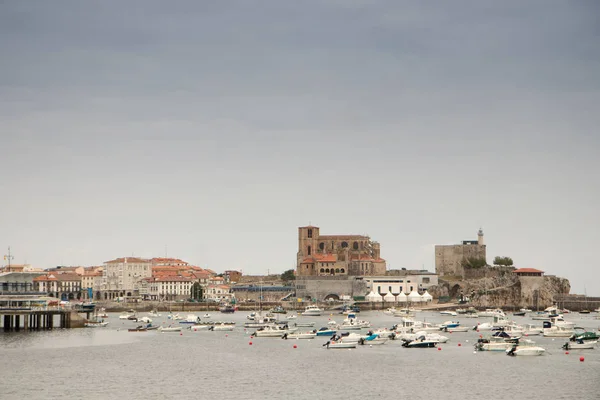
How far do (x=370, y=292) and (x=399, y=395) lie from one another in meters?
122

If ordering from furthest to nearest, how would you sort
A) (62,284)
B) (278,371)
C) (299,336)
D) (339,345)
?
1. (62,284)
2. (299,336)
3. (339,345)
4. (278,371)

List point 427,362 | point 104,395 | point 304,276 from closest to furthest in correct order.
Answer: point 104,395, point 427,362, point 304,276

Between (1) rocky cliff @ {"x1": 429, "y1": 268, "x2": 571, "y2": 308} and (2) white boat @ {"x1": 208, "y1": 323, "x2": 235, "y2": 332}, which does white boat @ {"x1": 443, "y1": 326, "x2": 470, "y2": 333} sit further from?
(1) rocky cliff @ {"x1": 429, "y1": 268, "x2": 571, "y2": 308}

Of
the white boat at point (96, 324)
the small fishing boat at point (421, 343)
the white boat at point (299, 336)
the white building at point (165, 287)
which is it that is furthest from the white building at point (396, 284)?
the small fishing boat at point (421, 343)

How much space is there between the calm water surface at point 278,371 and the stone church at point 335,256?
102 metres

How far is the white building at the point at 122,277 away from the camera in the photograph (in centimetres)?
19482

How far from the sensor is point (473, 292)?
177125 mm

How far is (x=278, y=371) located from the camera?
200ft

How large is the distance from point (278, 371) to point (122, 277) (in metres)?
140

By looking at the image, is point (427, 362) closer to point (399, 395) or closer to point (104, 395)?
point (399, 395)

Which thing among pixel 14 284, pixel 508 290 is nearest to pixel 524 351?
pixel 14 284

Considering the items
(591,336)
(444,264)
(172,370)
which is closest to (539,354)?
(591,336)

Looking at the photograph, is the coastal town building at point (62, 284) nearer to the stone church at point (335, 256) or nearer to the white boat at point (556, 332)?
the stone church at point (335, 256)

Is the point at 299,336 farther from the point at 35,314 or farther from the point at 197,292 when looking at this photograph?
the point at 197,292
